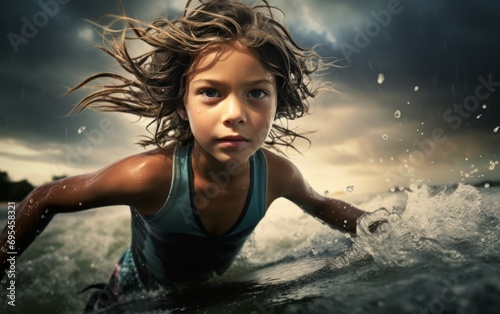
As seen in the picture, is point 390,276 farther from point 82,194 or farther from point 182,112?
point 82,194

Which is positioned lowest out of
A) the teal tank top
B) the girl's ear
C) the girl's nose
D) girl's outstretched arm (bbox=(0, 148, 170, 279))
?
the teal tank top

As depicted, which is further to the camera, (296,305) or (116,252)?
(116,252)

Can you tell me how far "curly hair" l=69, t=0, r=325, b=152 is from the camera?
2484 mm

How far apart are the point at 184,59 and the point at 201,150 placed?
1.81ft

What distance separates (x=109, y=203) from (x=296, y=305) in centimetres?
153

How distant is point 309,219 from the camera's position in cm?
681

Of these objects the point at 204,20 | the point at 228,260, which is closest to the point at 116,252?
the point at 228,260

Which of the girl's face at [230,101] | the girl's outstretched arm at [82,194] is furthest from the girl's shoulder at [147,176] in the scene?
the girl's face at [230,101]

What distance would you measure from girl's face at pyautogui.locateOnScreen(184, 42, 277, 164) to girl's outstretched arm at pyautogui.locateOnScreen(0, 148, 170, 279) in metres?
0.49

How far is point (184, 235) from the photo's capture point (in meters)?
2.82

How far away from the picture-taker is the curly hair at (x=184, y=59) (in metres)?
2.48

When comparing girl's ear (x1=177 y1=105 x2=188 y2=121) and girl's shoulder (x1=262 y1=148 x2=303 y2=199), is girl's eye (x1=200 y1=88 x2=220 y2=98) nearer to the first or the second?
girl's ear (x1=177 y1=105 x2=188 y2=121)

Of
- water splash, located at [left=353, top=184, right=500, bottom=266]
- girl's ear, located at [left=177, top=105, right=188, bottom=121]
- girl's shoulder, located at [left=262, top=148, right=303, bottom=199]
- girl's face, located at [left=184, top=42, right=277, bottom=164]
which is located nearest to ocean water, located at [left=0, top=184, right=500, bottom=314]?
water splash, located at [left=353, top=184, right=500, bottom=266]

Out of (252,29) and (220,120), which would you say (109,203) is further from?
(252,29)
